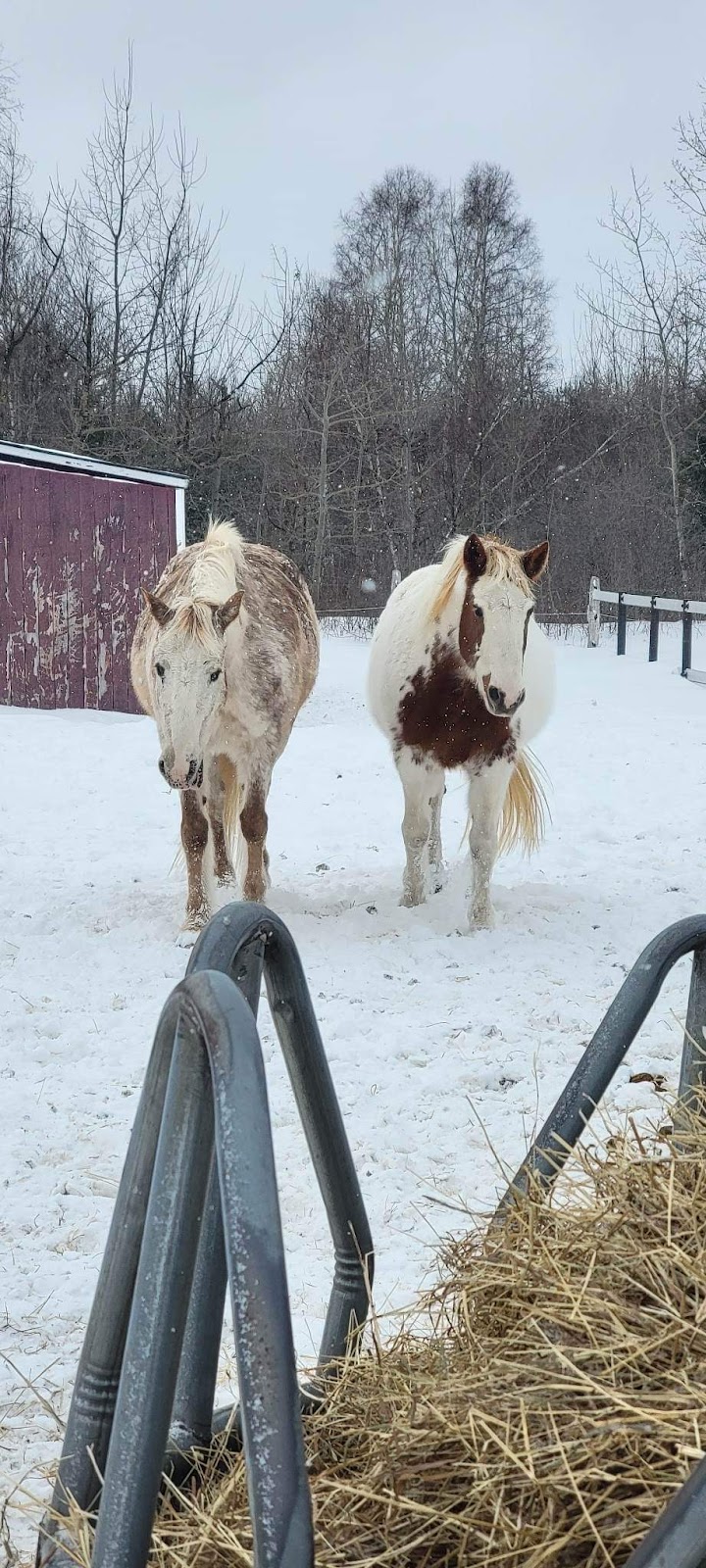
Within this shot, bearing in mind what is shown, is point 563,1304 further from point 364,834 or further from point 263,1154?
point 364,834

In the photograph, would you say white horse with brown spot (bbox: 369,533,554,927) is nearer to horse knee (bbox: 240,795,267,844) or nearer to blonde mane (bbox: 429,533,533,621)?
blonde mane (bbox: 429,533,533,621)

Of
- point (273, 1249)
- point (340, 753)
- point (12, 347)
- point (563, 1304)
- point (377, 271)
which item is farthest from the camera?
point (377, 271)

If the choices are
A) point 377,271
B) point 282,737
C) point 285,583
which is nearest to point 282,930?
point 282,737

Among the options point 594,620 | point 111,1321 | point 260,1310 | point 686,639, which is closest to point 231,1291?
point 260,1310

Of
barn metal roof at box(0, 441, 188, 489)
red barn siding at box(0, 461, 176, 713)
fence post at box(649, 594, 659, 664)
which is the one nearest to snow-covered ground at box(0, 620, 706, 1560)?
red barn siding at box(0, 461, 176, 713)

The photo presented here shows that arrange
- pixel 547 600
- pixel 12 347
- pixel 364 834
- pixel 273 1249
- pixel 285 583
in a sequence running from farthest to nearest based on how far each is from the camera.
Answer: pixel 547 600 → pixel 12 347 → pixel 364 834 → pixel 285 583 → pixel 273 1249

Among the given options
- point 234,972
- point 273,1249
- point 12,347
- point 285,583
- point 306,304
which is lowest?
point 273,1249

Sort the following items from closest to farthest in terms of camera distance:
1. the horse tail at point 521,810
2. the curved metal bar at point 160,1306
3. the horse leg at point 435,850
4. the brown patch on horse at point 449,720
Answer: the curved metal bar at point 160,1306, the brown patch on horse at point 449,720, the horse tail at point 521,810, the horse leg at point 435,850

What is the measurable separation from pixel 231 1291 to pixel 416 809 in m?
4.83

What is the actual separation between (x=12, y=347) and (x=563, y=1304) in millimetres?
24265

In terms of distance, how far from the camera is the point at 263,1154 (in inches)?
40.9

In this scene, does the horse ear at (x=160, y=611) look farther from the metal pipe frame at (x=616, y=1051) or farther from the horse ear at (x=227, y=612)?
the metal pipe frame at (x=616, y=1051)

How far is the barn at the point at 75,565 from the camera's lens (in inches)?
525

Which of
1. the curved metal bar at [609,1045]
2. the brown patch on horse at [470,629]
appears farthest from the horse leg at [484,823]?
the curved metal bar at [609,1045]
